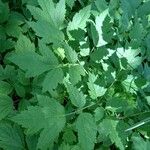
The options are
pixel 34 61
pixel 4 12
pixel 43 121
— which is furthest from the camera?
pixel 4 12

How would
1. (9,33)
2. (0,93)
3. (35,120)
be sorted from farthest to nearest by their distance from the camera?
(9,33) < (0,93) < (35,120)

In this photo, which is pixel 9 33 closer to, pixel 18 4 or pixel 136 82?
pixel 18 4

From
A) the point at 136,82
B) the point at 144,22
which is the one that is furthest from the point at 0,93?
the point at 144,22

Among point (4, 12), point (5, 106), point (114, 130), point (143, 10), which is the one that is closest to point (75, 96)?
point (114, 130)

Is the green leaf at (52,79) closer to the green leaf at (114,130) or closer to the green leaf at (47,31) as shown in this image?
the green leaf at (47,31)

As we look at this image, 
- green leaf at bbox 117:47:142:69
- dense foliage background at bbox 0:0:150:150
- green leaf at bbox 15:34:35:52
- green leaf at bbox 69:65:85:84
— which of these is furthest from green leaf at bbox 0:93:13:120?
green leaf at bbox 117:47:142:69

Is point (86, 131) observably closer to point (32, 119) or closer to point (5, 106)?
point (32, 119)
